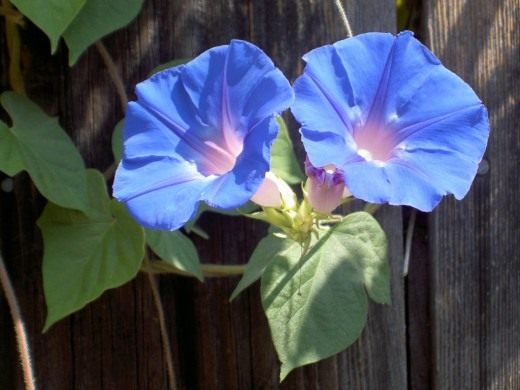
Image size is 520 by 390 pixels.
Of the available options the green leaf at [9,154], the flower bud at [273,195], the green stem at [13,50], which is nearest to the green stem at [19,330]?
the green leaf at [9,154]

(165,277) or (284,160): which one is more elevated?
(284,160)

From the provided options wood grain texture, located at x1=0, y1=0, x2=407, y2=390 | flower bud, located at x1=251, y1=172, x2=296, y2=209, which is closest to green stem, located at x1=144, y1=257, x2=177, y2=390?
wood grain texture, located at x1=0, y1=0, x2=407, y2=390

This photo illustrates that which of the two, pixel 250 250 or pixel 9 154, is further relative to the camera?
pixel 250 250

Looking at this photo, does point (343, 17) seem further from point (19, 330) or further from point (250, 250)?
point (19, 330)

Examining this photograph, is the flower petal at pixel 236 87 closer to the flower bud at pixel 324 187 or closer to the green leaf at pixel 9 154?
the flower bud at pixel 324 187

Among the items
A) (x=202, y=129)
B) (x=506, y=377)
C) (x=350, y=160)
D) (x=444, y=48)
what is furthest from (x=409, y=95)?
(x=506, y=377)

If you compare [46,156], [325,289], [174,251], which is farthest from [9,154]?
[325,289]
